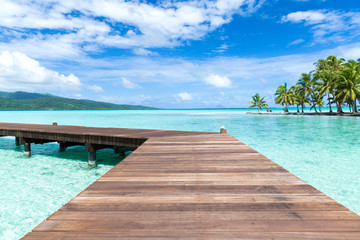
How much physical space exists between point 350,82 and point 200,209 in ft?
161

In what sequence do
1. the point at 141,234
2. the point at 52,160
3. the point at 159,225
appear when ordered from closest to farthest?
the point at 141,234 → the point at 159,225 → the point at 52,160

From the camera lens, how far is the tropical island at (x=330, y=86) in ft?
127

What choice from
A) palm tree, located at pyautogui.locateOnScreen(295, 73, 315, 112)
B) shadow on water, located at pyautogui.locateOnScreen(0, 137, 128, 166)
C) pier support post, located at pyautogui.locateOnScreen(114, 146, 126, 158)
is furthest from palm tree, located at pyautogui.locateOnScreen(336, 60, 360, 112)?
shadow on water, located at pyautogui.locateOnScreen(0, 137, 128, 166)

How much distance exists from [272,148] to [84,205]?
13.4m

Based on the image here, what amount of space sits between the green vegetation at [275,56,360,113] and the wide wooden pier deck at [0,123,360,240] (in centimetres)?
4635

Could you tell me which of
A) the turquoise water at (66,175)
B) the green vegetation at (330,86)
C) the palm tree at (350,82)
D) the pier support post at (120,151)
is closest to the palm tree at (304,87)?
the green vegetation at (330,86)

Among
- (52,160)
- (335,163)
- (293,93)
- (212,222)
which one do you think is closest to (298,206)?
(212,222)

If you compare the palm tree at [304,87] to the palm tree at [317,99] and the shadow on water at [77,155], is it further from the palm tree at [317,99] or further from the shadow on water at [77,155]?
the shadow on water at [77,155]

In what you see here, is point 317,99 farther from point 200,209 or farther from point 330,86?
point 200,209

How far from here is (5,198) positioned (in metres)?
6.04

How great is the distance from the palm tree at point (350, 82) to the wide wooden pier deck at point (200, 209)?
152 ft

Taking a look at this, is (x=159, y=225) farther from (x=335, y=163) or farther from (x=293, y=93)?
(x=293, y=93)

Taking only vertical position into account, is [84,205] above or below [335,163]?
above

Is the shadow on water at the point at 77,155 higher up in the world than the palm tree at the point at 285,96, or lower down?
lower down
